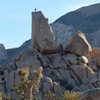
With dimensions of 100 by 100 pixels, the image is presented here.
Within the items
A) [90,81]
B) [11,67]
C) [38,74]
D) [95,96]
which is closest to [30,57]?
[11,67]

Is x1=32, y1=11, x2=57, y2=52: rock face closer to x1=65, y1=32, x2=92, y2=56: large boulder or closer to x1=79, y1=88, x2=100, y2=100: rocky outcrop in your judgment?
x1=65, y1=32, x2=92, y2=56: large boulder

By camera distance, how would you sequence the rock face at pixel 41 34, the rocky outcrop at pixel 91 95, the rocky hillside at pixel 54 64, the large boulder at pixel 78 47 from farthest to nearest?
the rock face at pixel 41 34
the large boulder at pixel 78 47
the rocky hillside at pixel 54 64
the rocky outcrop at pixel 91 95

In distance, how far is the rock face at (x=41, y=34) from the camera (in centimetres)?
9956

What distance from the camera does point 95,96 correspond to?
158 ft

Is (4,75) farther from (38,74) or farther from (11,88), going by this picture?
(38,74)

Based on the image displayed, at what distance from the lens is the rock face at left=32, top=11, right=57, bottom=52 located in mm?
99562

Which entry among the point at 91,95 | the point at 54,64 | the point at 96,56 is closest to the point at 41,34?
the point at 54,64

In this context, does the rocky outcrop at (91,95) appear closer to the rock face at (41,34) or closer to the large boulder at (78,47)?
the large boulder at (78,47)

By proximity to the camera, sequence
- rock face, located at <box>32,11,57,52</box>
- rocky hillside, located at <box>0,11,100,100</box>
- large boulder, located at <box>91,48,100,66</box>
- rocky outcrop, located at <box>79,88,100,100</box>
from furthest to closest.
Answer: large boulder, located at <box>91,48,100,66</box> → rock face, located at <box>32,11,57,52</box> → rocky hillside, located at <box>0,11,100,100</box> → rocky outcrop, located at <box>79,88,100,100</box>

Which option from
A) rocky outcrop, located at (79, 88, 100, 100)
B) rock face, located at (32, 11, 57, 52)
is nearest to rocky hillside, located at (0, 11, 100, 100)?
rock face, located at (32, 11, 57, 52)

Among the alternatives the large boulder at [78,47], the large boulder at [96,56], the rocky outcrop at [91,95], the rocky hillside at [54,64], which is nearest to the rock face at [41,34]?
the rocky hillside at [54,64]

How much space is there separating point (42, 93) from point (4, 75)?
8.61 metres

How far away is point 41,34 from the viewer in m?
100

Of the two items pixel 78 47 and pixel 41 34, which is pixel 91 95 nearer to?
pixel 78 47
